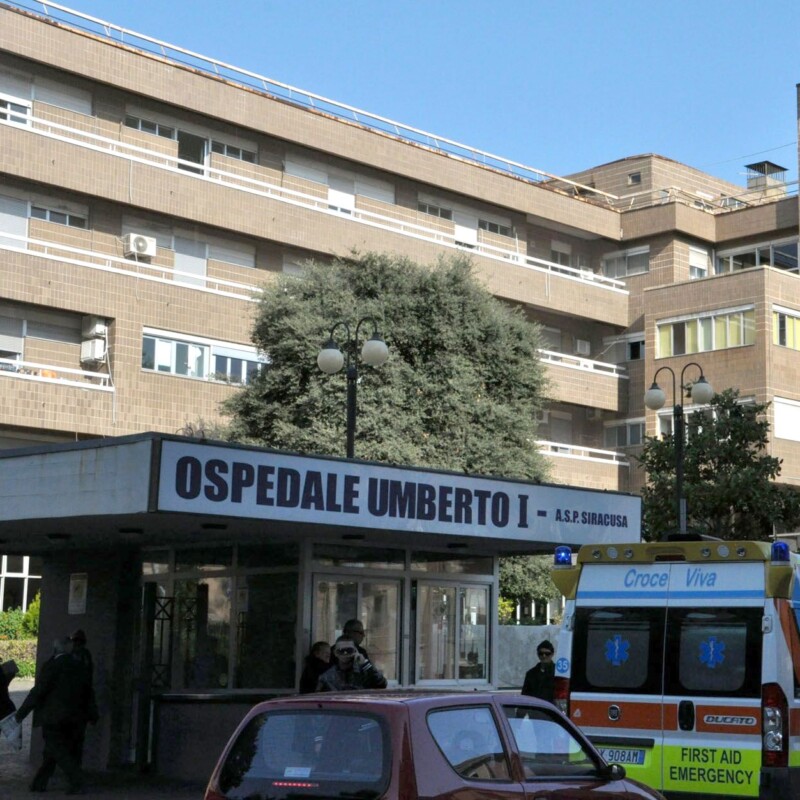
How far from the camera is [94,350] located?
120 ft

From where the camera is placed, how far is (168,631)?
17.2m

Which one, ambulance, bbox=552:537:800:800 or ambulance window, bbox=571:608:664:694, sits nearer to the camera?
ambulance, bbox=552:537:800:800

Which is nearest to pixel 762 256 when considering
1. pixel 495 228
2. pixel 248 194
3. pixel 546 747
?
pixel 495 228

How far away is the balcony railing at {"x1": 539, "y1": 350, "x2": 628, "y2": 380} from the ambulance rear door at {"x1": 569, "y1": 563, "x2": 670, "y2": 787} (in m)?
35.1

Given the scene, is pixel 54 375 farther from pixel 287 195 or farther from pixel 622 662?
pixel 622 662

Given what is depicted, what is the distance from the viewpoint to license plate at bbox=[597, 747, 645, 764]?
11.6 metres

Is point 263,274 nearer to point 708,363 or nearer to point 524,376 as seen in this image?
point 524,376

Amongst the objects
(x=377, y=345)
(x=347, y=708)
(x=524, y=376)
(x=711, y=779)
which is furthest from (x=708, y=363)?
(x=347, y=708)

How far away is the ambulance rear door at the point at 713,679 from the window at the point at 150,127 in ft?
105

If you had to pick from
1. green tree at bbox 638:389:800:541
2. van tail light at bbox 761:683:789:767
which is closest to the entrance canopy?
van tail light at bbox 761:683:789:767

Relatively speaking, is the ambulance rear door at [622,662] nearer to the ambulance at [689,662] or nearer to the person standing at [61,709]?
the ambulance at [689,662]

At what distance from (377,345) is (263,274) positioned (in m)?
22.2

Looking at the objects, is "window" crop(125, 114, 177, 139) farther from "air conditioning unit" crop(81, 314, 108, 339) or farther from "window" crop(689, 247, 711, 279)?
"window" crop(689, 247, 711, 279)

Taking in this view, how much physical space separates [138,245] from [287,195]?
6.25 m
